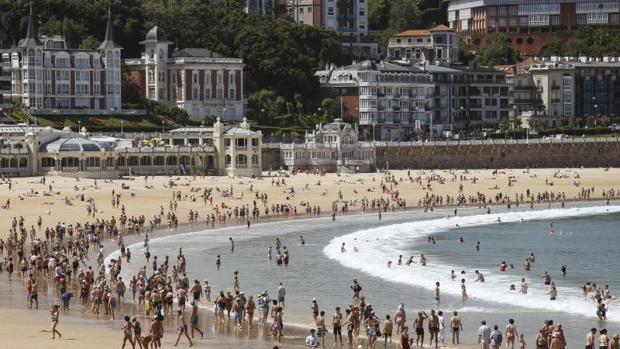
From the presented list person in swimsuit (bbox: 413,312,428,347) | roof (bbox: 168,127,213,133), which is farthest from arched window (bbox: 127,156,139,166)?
person in swimsuit (bbox: 413,312,428,347)

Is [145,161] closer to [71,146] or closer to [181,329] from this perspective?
[71,146]

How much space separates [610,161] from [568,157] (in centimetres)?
384

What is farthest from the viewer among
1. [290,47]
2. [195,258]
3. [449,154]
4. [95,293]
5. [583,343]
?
[290,47]

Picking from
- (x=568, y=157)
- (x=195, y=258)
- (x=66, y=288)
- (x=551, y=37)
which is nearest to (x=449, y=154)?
(x=568, y=157)

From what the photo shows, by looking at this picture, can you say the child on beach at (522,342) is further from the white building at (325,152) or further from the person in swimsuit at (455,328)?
the white building at (325,152)

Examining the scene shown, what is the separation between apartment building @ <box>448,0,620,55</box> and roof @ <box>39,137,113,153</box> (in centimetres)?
7718

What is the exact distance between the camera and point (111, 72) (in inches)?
4350

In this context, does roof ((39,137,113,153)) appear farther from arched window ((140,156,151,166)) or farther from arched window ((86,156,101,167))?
arched window ((140,156,151,166))

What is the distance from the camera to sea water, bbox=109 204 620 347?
4169cm

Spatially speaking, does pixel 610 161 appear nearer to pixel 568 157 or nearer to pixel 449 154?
pixel 568 157

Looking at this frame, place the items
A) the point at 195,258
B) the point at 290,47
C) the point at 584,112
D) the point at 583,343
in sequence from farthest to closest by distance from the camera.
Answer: the point at 584,112 < the point at 290,47 < the point at 195,258 < the point at 583,343

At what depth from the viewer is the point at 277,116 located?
11850 cm

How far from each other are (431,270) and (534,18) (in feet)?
365

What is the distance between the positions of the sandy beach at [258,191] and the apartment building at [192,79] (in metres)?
17.8
